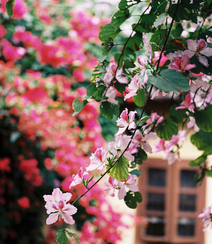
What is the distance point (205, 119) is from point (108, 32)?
0.96 ft

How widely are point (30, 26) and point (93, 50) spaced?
57 centimetres

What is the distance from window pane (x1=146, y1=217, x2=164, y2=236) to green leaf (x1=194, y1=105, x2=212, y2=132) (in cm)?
282

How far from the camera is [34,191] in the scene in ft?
8.63

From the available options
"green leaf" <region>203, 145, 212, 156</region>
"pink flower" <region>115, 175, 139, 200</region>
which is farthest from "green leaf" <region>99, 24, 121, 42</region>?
"green leaf" <region>203, 145, 212, 156</region>

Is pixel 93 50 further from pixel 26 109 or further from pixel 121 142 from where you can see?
pixel 121 142

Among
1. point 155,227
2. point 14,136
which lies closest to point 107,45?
point 14,136

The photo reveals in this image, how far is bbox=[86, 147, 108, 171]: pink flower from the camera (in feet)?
2.17

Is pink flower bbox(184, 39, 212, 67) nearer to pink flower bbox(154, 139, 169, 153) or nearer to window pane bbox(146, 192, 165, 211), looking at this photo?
pink flower bbox(154, 139, 169, 153)

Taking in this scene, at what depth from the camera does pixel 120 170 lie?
2.13 ft

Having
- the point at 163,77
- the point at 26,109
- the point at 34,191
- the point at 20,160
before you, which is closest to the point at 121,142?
the point at 163,77

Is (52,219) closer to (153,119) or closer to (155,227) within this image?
(153,119)

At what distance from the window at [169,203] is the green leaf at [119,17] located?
8.89ft

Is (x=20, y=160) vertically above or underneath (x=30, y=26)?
underneath

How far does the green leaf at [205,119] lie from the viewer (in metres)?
0.75
